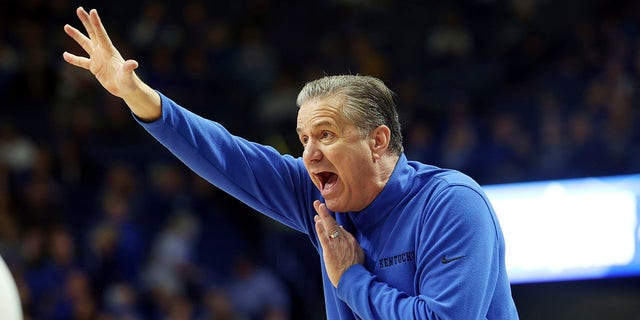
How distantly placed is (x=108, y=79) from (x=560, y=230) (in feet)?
24.6

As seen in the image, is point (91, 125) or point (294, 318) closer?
point (294, 318)

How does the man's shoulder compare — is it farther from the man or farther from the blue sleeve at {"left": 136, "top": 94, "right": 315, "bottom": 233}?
the blue sleeve at {"left": 136, "top": 94, "right": 315, "bottom": 233}

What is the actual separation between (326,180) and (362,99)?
11.8 inches

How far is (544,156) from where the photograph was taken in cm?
1005

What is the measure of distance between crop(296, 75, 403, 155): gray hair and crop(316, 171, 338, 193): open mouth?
183 mm

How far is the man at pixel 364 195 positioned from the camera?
2.89m

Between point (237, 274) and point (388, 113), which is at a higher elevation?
→ point (388, 113)

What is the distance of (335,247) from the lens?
3.07 metres

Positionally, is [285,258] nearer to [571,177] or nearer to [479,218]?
[571,177]

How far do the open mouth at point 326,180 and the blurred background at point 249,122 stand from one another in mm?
6329

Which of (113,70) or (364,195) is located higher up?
(113,70)

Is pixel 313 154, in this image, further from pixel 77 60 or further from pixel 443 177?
pixel 77 60

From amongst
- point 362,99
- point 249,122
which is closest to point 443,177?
point 362,99

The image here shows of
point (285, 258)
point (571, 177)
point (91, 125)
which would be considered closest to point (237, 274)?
point (285, 258)
